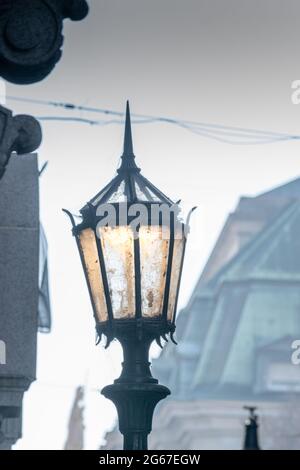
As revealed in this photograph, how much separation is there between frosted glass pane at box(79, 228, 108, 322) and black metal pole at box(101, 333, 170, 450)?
0.74ft

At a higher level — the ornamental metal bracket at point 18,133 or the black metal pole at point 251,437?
the black metal pole at point 251,437

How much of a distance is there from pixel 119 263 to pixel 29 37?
86.6 inches

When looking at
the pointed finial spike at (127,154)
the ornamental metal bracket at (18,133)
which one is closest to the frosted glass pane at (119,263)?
the pointed finial spike at (127,154)

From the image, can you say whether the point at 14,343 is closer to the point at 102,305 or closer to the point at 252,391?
the point at 102,305

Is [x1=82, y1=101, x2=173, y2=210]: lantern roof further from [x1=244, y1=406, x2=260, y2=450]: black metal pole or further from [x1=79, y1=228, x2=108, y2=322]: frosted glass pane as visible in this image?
[x1=244, y1=406, x2=260, y2=450]: black metal pole

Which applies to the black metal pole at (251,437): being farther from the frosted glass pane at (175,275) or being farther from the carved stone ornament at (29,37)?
the carved stone ornament at (29,37)

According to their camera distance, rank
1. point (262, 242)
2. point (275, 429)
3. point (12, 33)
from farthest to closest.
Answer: point (262, 242)
point (275, 429)
point (12, 33)

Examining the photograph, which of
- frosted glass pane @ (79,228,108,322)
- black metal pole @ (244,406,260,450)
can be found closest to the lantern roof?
frosted glass pane @ (79,228,108,322)

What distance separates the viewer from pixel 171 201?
8781 millimetres

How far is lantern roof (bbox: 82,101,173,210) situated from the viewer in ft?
28.6

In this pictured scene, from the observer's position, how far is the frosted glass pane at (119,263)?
27.9 ft
